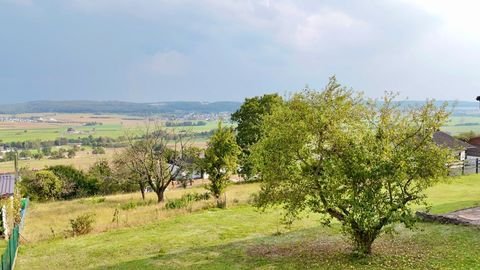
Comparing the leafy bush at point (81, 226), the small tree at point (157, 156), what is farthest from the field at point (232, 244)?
the small tree at point (157, 156)

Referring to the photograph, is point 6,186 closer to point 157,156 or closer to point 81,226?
point 81,226

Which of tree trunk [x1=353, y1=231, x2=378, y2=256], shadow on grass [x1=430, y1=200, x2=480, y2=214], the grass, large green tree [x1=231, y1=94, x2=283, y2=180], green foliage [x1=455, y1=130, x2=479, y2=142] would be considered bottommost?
the grass

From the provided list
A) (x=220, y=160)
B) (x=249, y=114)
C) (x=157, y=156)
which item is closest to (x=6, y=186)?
(x=220, y=160)

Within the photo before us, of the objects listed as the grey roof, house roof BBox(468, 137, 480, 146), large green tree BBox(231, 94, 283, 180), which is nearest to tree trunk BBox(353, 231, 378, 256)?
the grey roof

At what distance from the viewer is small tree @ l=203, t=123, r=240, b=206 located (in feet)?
96.3

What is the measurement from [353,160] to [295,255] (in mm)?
4147

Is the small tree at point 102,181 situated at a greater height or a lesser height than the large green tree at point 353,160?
lesser

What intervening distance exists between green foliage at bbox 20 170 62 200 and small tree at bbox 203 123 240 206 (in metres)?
23.3

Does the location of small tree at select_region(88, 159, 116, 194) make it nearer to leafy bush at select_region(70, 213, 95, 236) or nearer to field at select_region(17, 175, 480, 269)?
field at select_region(17, 175, 480, 269)

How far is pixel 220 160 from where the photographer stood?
29.7m

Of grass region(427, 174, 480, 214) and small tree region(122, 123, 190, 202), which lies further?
small tree region(122, 123, 190, 202)

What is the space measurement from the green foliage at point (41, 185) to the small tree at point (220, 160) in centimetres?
2335

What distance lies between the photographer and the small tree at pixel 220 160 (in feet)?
96.3

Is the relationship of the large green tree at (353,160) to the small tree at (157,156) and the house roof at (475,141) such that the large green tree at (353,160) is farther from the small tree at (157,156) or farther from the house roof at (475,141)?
the house roof at (475,141)
